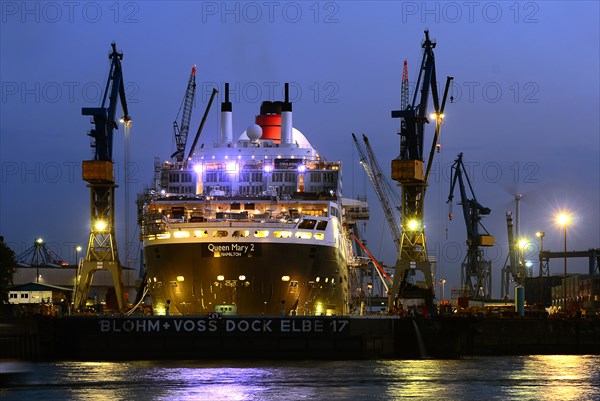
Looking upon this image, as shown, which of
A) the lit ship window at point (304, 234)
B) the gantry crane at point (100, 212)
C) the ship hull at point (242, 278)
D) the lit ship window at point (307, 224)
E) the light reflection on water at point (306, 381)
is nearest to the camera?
the light reflection on water at point (306, 381)

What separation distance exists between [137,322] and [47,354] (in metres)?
7.48

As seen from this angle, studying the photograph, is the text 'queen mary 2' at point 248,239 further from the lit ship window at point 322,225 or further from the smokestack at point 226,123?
the smokestack at point 226,123

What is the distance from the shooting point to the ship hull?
88938mm

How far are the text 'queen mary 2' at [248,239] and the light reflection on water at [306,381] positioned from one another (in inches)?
349

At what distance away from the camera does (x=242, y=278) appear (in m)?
88.9

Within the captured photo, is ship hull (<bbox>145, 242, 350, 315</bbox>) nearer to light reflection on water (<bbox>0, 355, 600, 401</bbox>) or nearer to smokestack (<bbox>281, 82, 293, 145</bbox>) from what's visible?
light reflection on water (<bbox>0, 355, 600, 401</bbox>)

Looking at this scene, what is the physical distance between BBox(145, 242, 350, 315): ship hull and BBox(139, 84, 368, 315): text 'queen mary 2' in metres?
0.07

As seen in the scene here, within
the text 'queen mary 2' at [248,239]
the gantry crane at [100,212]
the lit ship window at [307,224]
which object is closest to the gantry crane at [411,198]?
the text 'queen mary 2' at [248,239]

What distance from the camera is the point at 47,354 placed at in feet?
283

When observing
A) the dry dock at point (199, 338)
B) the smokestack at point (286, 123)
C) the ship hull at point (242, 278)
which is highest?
the smokestack at point (286, 123)

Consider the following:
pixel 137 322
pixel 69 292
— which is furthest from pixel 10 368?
pixel 69 292

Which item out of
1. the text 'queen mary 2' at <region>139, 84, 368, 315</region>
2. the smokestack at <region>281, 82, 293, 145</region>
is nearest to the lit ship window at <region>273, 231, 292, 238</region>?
the text 'queen mary 2' at <region>139, 84, 368, 315</region>

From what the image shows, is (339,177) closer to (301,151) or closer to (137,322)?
(301,151)

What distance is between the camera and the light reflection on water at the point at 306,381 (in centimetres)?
6153
